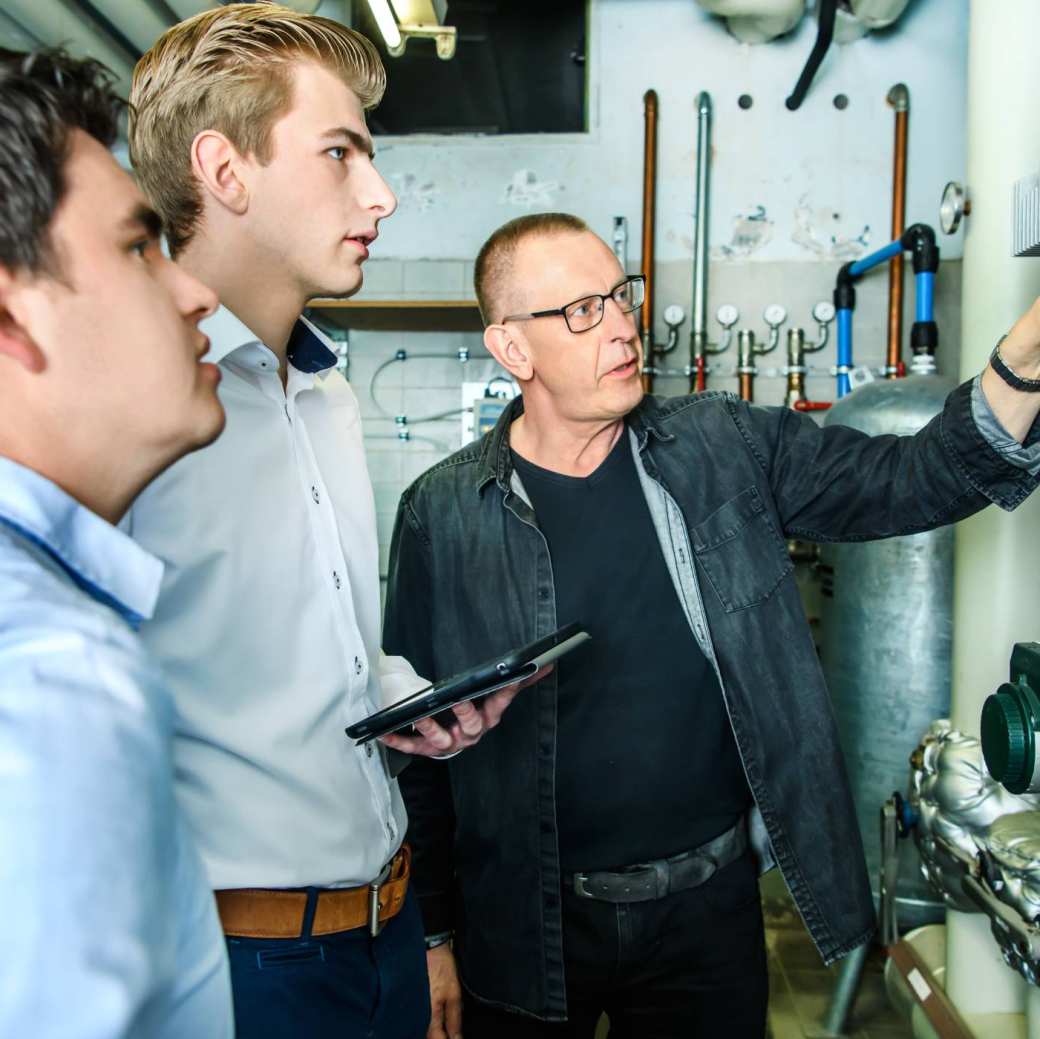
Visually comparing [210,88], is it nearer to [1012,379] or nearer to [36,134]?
[36,134]

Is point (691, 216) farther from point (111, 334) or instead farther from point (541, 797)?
point (111, 334)

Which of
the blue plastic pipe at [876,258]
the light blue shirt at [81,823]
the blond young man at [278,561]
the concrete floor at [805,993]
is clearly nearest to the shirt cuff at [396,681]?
the blond young man at [278,561]

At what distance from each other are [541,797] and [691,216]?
3135 millimetres

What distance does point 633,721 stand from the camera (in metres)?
1.45

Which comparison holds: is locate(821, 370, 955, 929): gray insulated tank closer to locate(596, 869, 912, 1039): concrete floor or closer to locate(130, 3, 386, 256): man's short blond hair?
locate(596, 869, 912, 1039): concrete floor

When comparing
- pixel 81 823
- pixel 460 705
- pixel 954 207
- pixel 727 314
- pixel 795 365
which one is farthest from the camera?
pixel 727 314

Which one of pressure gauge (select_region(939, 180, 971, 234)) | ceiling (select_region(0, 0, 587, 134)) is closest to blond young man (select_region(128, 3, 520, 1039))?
pressure gauge (select_region(939, 180, 971, 234))

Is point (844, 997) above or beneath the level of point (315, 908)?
beneath

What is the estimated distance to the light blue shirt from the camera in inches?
15.4

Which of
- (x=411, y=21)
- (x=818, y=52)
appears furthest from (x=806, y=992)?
(x=818, y=52)

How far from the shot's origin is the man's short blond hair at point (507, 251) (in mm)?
1690

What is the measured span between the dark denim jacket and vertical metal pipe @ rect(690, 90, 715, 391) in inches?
91.5

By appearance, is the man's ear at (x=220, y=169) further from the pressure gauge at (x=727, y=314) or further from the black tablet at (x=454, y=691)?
the pressure gauge at (x=727, y=314)

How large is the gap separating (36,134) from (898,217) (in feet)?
12.6
